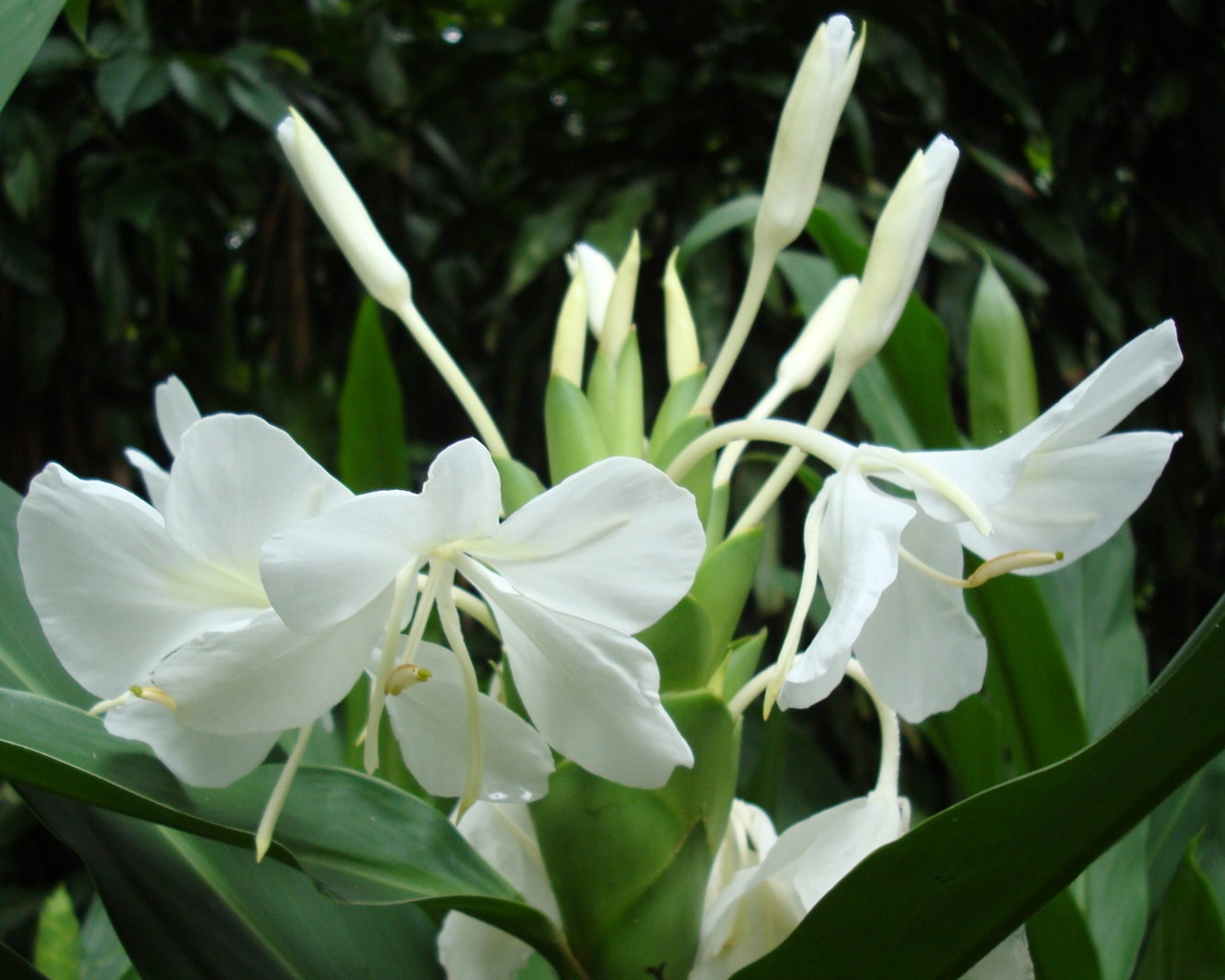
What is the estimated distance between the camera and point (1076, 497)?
0.41 metres

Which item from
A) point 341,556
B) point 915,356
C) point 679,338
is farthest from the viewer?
point 915,356

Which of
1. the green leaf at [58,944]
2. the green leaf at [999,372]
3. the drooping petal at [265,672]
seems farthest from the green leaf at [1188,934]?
the green leaf at [58,944]

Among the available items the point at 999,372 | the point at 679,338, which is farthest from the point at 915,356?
the point at 679,338

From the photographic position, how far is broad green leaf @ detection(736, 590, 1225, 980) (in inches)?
12.5

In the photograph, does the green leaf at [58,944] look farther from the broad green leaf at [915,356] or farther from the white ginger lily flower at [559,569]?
the broad green leaf at [915,356]

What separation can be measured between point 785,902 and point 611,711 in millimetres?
146

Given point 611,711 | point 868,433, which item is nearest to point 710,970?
point 611,711

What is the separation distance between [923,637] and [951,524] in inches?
1.9

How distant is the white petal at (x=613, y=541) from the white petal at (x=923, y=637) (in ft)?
0.43

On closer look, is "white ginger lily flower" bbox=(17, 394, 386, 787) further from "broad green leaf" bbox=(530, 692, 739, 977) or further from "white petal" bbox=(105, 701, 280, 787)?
"broad green leaf" bbox=(530, 692, 739, 977)

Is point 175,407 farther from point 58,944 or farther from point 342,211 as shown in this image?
point 58,944

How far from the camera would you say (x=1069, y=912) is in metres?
0.53

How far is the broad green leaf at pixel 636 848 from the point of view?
0.42m

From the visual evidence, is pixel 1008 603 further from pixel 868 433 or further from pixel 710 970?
pixel 868 433
